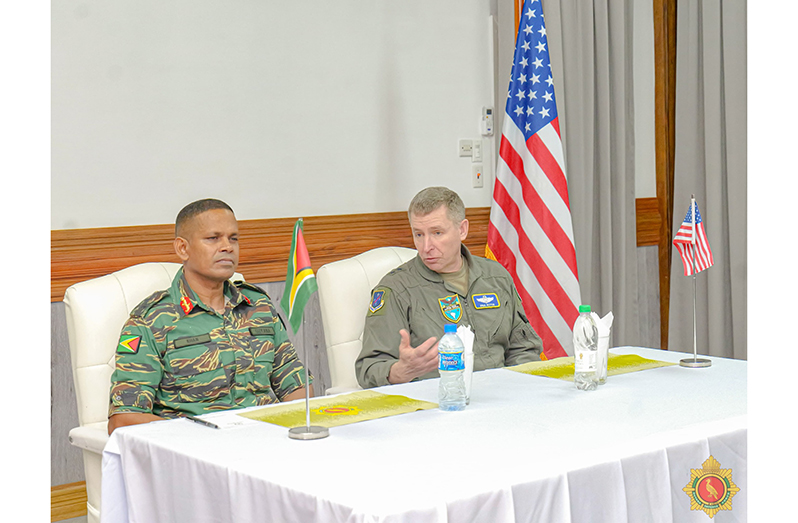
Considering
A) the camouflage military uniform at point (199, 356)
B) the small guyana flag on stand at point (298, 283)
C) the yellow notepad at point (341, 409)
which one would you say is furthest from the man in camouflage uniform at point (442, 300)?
the small guyana flag on stand at point (298, 283)

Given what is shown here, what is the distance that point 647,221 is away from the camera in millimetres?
4820

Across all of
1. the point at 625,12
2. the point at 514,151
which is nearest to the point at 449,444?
the point at 514,151

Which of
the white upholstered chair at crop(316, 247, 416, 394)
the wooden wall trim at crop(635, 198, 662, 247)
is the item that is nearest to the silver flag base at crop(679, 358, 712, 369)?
the white upholstered chair at crop(316, 247, 416, 394)

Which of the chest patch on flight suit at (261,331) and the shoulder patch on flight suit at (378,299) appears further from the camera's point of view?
the shoulder patch on flight suit at (378,299)

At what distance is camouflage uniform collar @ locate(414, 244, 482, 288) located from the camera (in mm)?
2701

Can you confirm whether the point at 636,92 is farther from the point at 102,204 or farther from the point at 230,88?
the point at 102,204

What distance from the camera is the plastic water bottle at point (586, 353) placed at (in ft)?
6.84

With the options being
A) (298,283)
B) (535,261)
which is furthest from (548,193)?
(298,283)

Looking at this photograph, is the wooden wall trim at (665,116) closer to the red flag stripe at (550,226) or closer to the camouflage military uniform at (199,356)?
the red flag stripe at (550,226)

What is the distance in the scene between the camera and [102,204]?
2.98m

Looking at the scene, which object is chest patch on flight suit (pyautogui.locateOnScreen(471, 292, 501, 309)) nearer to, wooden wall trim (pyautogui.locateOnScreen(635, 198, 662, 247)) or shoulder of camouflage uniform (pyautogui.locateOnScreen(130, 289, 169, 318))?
shoulder of camouflage uniform (pyautogui.locateOnScreen(130, 289, 169, 318))

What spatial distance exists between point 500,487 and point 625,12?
3758 millimetres

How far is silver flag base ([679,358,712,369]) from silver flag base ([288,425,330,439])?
1217 millimetres

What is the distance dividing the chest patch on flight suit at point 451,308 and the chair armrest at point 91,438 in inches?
42.1
